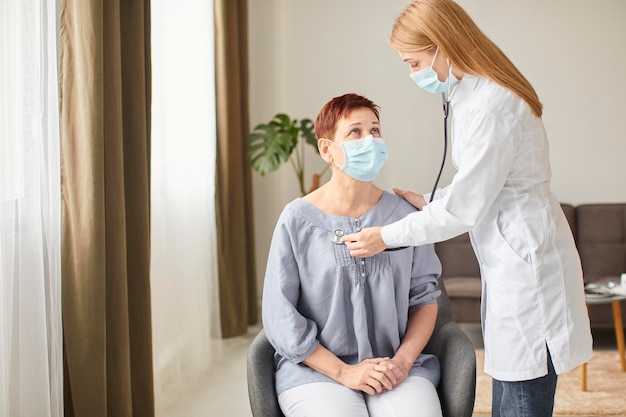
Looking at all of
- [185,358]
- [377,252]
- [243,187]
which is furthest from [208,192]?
[377,252]

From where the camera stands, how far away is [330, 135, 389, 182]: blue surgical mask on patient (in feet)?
6.81

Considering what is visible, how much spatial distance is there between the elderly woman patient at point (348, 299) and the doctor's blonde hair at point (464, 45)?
427 millimetres

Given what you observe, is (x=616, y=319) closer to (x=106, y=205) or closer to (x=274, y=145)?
(x=274, y=145)

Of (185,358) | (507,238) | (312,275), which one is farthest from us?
(185,358)

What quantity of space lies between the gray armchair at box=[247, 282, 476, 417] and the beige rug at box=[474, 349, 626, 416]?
4.35ft

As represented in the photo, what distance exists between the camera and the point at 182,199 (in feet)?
12.0

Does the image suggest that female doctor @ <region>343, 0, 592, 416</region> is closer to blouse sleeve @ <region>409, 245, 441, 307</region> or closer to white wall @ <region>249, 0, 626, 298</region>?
blouse sleeve @ <region>409, 245, 441, 307</region>

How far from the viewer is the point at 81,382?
2.32m

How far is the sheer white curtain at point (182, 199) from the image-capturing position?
10.9 ft

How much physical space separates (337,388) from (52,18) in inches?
53.9

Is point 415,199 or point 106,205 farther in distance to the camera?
point 106,205

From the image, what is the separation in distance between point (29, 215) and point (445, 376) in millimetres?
1269

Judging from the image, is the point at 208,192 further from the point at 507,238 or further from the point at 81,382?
the point at 507,238

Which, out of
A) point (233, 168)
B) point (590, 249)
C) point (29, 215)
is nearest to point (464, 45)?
point (29, 215)
